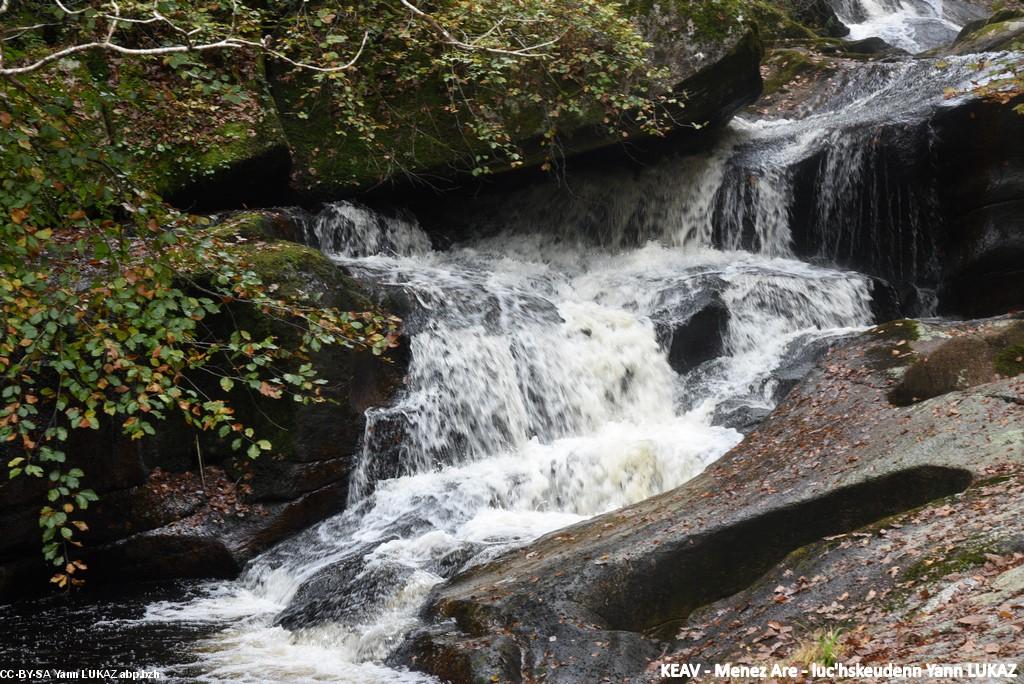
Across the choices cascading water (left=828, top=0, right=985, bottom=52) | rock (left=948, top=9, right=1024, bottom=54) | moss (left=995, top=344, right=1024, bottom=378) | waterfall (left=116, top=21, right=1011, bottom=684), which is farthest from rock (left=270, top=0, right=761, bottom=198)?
cascading water (left=828, top=0, right=985, bottom=52)

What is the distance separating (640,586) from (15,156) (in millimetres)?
4811

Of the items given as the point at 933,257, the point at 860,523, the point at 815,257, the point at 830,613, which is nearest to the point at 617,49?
the point at 815,257

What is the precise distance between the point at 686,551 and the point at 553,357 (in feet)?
18.2

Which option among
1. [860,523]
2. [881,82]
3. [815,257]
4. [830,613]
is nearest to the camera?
[830,613]

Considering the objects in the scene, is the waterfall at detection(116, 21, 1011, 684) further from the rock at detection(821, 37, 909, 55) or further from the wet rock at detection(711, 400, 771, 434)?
the rock at detection(821, 37, 909, 55)

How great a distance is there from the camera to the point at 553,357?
464 inches

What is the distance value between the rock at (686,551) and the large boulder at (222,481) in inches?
118

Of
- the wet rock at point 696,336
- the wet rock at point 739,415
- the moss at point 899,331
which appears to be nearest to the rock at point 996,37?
the wet rock at point 696,336

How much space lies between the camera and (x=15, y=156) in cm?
448

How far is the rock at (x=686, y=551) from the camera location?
5922mm

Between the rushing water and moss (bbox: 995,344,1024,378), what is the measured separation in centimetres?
275

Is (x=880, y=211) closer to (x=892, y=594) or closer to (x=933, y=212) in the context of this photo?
(x=933, y=212)

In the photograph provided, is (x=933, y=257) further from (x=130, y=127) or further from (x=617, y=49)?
(x=130, y=127)

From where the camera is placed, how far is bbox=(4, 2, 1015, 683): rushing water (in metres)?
7.76
